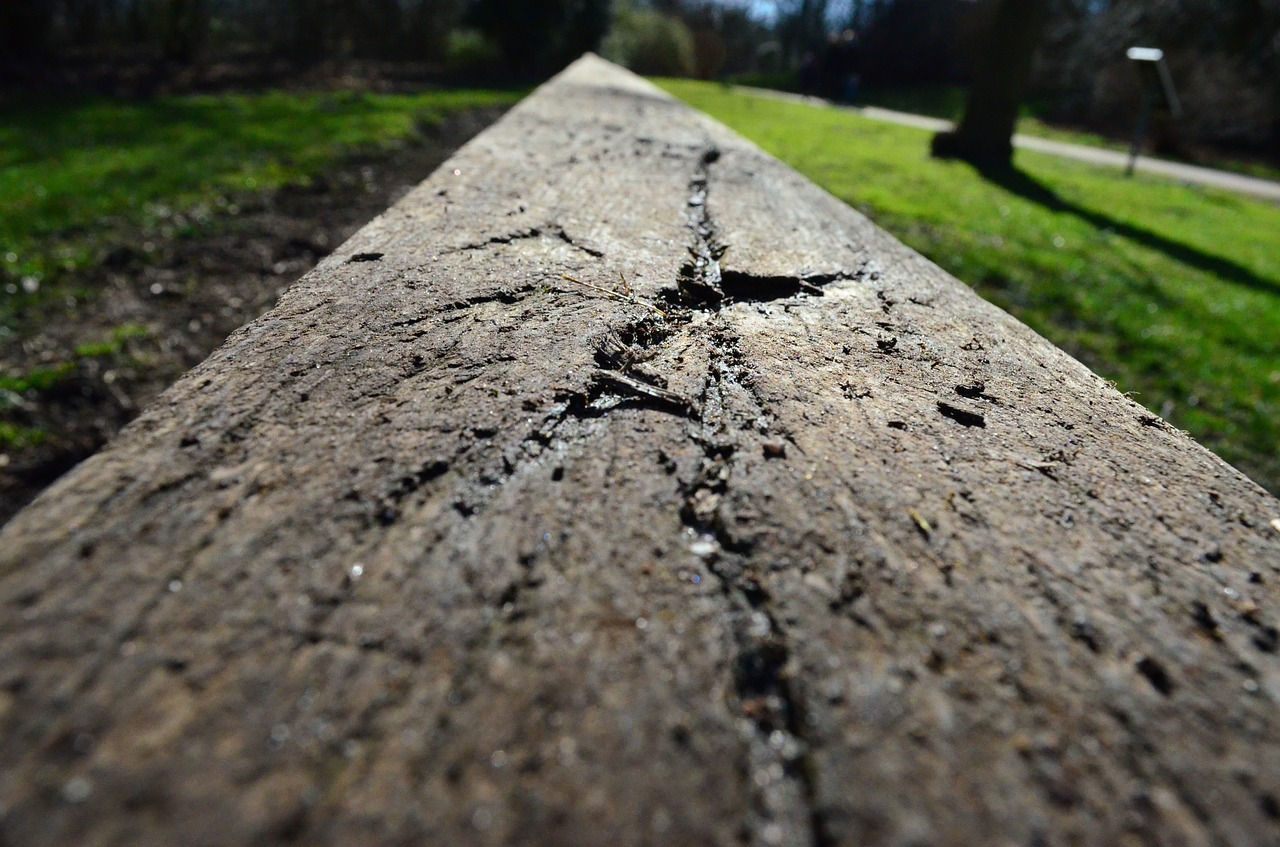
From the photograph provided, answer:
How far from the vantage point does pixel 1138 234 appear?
6.71 meters

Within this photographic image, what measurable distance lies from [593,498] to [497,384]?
268mm

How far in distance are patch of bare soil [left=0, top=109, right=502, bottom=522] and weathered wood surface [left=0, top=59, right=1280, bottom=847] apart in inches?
98.6

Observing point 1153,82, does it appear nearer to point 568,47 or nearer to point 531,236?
point 568,47

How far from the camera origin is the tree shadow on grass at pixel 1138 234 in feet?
19.3

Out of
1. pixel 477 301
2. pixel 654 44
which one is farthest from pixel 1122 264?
pixel 654 44

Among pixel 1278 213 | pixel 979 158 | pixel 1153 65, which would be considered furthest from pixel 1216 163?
pixel 979 158

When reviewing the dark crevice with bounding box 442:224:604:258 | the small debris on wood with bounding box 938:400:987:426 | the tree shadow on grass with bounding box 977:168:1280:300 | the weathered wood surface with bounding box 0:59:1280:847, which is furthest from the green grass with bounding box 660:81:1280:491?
the dark crevice with bounding box 442:224:604:258

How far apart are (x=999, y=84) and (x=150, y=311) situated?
9.49m

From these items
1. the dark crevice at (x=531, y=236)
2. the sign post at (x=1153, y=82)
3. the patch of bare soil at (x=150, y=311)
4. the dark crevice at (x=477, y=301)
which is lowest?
the patch of bare soil at (x=150, y=311)

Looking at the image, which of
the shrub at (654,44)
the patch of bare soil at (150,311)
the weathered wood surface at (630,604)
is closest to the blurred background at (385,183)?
the patch of bare soil at (150,311)

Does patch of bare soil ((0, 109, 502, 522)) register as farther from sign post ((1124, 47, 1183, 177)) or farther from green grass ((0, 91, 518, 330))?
sign post ((1124, 47, 1183, 177))

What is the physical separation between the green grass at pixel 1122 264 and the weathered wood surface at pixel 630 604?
4.38ft

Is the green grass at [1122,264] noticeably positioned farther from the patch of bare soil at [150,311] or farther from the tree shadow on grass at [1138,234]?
the patch of bare soil at [150,311]

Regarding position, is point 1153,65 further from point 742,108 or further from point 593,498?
point 593,498
